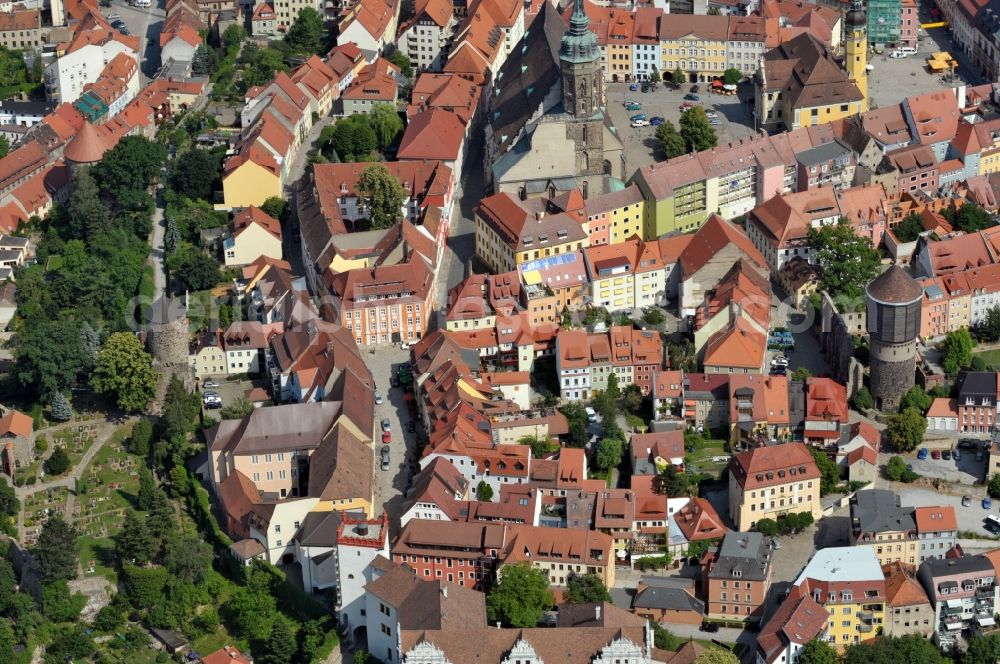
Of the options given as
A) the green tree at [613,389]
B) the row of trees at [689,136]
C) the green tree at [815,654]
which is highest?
the row of trees at [689,136]

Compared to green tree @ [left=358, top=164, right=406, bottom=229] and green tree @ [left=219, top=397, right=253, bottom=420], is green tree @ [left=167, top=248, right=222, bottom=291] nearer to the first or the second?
green tree @ [left=358, top=164, right=406, bottom=229]

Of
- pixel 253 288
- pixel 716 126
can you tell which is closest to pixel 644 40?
pixel 716 126

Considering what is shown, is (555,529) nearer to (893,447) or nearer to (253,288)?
(893,447)

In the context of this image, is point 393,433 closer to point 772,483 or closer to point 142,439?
point 142,439

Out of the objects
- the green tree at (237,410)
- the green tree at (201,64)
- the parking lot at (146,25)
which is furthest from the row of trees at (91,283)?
the parking lot at (146,25)

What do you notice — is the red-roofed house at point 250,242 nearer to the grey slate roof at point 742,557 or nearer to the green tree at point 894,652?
the grey slate roof at point 742,557

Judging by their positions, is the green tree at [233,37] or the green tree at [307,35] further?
the green tree at [233,37]
